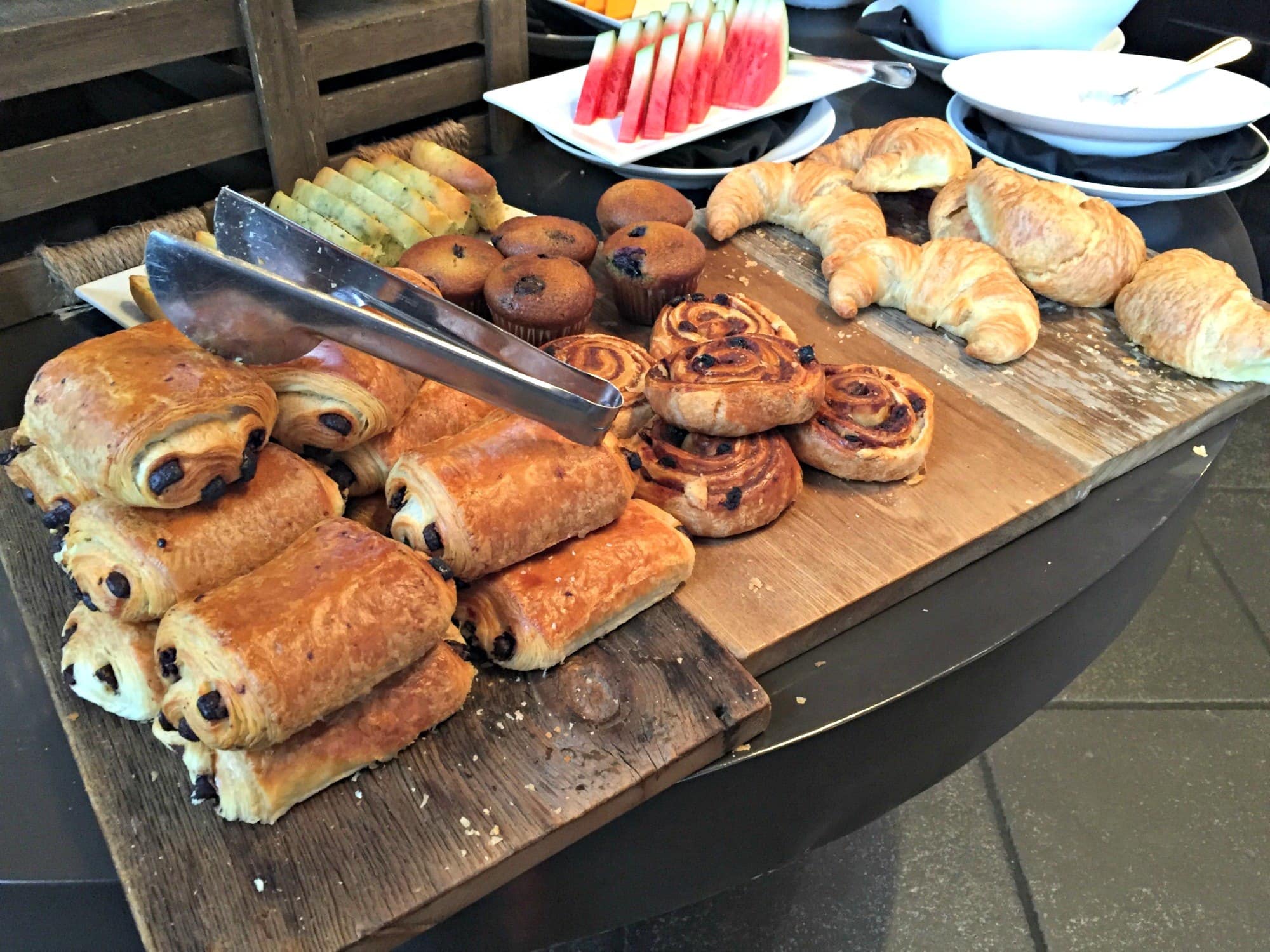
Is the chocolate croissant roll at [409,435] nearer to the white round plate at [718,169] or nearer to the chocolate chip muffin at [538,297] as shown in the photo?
the chocolate chip muffin at [538,297]

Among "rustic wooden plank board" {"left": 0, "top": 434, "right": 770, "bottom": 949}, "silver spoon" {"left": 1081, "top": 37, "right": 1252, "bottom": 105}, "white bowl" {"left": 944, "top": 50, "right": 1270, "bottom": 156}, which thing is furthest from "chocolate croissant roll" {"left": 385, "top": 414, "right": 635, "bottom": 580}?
"silver spoon" {"left": 1081, "top": 37, "right": 1252, "bottom": 105}

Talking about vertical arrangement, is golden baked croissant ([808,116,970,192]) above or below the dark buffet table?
above

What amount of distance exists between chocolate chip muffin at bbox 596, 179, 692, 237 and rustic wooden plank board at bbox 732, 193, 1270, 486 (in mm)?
241

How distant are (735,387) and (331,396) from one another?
1.60 feet

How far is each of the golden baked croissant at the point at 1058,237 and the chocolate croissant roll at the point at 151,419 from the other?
126 cm

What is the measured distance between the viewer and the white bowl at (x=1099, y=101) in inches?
67.6

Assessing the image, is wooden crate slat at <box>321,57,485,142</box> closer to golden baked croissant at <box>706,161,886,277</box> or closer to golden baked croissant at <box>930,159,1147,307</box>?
golden baked croissant at <box>706,161,886,277</box>

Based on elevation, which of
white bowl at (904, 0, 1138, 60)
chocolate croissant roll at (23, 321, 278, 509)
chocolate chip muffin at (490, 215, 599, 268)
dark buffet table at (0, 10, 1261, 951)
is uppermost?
white bowl at (904, 0, 1138, 60)

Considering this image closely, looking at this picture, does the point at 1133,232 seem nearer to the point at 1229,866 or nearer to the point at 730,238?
the point at 730,238

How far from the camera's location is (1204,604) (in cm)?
261

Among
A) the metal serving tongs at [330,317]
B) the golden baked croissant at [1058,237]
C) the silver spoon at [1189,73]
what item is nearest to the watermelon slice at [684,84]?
the golden baked croissant at [1058,237]

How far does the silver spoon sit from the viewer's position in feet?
6.10

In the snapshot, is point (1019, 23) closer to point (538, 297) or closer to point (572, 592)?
point (538, 297)

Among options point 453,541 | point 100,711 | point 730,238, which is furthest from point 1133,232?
point 100,711
